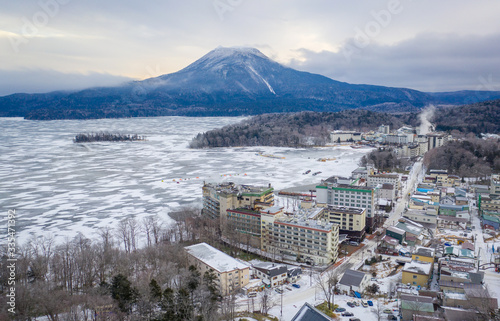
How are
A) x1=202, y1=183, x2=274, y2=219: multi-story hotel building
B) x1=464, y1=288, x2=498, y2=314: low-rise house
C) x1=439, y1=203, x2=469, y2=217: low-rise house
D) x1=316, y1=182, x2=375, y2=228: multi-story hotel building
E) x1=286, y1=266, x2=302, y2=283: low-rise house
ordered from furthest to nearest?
1. x1=439, y1=203, x2=469, y2=217: low-rise house
2. x1=316, y1=182, x2=375, y2=228: multi-story hotel building
3. x1=202, y1=183, x2=274, y2=219: multi-story hotel building
4. x1=286, y1=266, x2=302, y2=283: low-rise house
5. x1=464, y1=288, x2=498, y2=314: low-rise house

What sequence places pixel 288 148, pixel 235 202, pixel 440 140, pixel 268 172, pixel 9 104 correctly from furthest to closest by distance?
pixel 9 104 → pixel 288 148 → pixel 440 140 → pixel 268 172 → pixel 235 202

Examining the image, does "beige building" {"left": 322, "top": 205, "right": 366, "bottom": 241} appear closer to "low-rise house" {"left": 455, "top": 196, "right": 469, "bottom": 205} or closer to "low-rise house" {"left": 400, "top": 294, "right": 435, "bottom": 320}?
"low-rise house" {"left": 400, "top": 294, "right": 435, "bottom": 320}

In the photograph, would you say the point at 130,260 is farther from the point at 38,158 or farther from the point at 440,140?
the point at 440,140

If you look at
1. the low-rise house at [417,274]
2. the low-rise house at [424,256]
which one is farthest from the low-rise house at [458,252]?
the low-rise house at [417,274]

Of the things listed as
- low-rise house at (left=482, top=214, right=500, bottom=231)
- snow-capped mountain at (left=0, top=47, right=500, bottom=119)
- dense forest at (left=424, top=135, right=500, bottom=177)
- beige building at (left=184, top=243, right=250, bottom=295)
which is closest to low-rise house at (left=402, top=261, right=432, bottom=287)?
beige building at (left=184, top=243, right=250, bottom=295)

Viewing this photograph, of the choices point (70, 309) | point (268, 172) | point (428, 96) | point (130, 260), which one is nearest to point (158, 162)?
point (268, 172)
